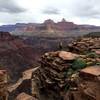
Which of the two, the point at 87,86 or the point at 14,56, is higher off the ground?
the point at 87,86

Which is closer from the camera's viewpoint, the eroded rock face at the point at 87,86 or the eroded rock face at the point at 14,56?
the eroded rock face at the point at 87,86

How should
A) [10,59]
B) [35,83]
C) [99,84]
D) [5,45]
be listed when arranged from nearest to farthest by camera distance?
[99,84]
[35,83]
[10,59]
[5,45]

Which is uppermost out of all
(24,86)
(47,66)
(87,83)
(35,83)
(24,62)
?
(87,83)

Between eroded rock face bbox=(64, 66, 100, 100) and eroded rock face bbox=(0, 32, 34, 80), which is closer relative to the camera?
eroded rock face bbox=(64, 66, 100, 100)

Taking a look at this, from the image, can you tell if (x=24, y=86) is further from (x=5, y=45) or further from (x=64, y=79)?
(x=5, y=45)

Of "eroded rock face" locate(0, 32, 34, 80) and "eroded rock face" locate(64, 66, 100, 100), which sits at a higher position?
"eroded rock face" locate(64, 66, 100, 100)

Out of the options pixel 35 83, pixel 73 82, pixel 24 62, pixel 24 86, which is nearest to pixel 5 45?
pixel 24 62

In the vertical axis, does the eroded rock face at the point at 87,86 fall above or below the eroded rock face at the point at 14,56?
above

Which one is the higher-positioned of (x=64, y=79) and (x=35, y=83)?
(x=64, y=79)

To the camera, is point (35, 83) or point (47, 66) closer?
point (47, 66)

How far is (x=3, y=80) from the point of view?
24.0 m

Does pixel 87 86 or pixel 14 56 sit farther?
pixel 14 56

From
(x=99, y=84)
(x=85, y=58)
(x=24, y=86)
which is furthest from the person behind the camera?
(x=24, y=86)

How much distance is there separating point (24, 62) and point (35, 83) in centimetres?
7693
